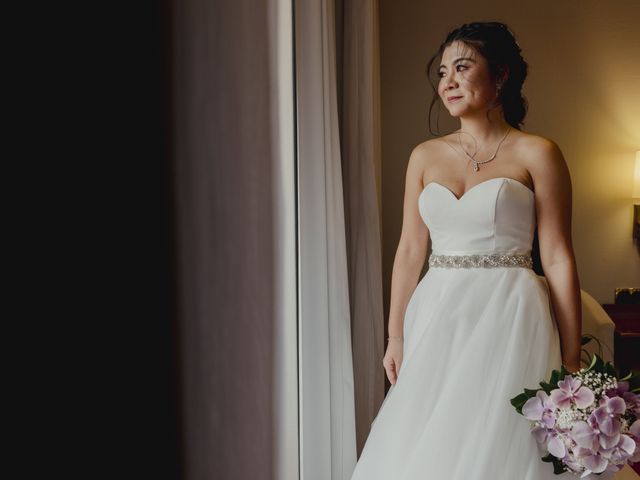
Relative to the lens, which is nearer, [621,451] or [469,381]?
[621,451]

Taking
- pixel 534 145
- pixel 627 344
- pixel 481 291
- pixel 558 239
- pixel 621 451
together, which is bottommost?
pixel 627 344

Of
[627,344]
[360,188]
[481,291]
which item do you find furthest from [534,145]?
[627,344]

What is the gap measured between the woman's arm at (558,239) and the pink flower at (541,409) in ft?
1.06

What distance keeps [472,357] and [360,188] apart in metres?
1.39

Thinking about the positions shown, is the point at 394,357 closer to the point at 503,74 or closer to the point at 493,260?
the point at 493,260

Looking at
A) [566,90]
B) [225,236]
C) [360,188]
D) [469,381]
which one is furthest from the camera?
[566,90]

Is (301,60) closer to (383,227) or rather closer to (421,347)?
(421,347)

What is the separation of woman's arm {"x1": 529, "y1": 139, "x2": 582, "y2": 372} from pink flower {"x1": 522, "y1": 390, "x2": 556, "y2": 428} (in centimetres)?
32

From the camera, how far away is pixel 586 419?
1.30 meters

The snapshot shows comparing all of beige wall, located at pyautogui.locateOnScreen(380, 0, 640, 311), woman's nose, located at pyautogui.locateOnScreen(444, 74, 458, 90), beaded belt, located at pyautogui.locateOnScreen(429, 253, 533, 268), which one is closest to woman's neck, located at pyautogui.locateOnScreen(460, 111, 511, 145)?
woman's nose, located at pyautogui.locateOnScreen(444, 74, 458, 90)

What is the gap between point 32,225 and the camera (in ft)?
0.85

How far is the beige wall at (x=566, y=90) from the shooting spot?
416 centimetres

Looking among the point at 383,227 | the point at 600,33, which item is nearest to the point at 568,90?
the point at 600,33

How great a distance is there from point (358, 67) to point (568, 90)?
86.5 inches
